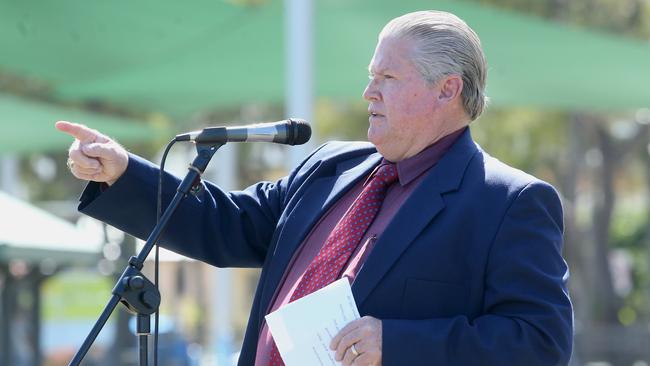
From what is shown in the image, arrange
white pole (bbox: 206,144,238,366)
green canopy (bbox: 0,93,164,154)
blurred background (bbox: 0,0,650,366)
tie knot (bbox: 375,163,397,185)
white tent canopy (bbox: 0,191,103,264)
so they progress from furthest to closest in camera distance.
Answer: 1. white pole (bbox: 206,144,238,366)
2. green canopy (bbox: 0,93,164,154)
3. white tent canopy (bbox: 0,191,103,264)
4. blurred background (bbox: 0,0,650,366)
5. tie knot (bbox: 375,163,397,185)

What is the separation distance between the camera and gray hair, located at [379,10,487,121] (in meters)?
2.96

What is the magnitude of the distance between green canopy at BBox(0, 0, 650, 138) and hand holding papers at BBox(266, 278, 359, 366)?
4.56 metres

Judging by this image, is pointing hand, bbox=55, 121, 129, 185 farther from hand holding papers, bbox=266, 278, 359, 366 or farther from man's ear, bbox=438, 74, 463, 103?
man's ear, bbox=438, 74, 463, 103

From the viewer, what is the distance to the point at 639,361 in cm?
1542

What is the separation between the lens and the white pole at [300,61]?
6336 millimetres

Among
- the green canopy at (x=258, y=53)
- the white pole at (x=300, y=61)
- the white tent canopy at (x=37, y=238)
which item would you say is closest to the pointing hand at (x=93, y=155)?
the white pole at (x=300, y=61)

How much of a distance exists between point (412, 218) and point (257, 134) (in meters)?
0.44

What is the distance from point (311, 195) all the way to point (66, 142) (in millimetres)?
6776

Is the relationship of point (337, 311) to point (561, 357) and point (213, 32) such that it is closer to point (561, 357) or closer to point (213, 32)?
point (561, 357)

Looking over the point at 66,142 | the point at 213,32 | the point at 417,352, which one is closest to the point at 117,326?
the point at 66,142

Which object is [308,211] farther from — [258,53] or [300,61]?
[258,53]

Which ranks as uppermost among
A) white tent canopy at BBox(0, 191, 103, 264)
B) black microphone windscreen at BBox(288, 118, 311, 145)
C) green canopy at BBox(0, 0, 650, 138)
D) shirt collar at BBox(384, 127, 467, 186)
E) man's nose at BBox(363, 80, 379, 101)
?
man's nose at BBox(363, 80, 379, 101)

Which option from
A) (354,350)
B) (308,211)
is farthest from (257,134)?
(354,350)

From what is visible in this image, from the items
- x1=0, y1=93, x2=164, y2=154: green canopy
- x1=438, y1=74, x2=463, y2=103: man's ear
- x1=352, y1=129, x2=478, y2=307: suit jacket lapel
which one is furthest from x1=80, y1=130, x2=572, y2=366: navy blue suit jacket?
x1=0, y1=93, x2=164, y2=154: green canopy
